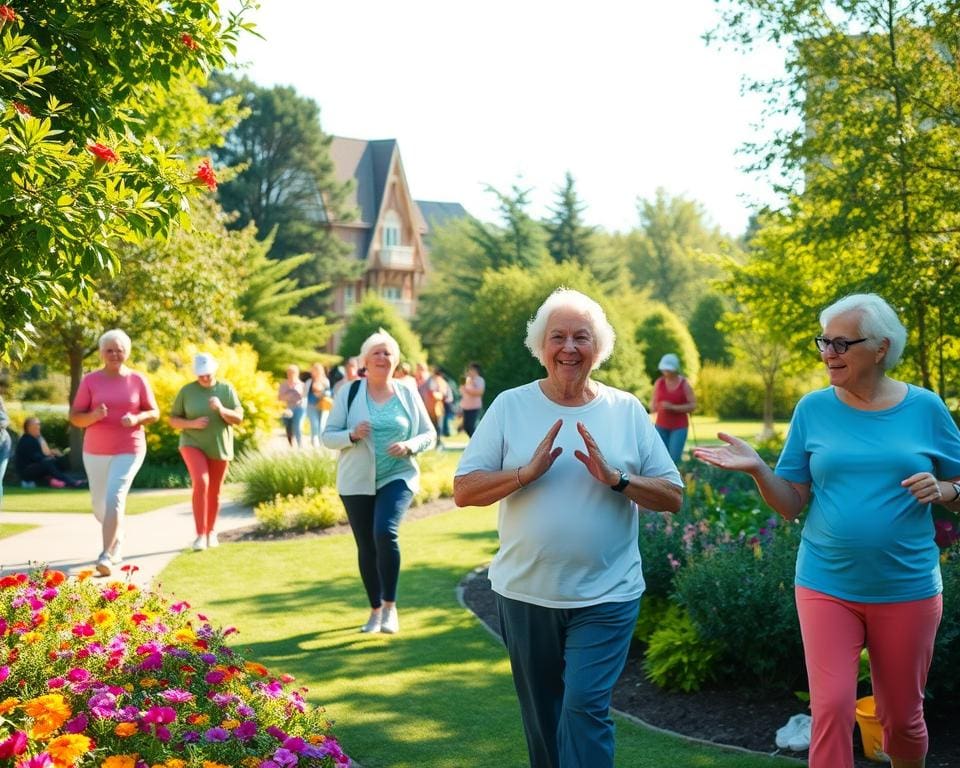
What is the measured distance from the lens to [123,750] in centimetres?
383

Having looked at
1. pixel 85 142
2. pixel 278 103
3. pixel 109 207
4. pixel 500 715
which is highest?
pixel 278 103

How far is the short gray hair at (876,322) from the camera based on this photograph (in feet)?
13.8

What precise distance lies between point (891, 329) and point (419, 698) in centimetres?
360

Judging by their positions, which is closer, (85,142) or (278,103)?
(85,142)

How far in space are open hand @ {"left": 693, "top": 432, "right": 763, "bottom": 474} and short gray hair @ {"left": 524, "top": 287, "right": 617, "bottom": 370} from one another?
1.82 ft

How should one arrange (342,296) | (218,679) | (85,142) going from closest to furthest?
(218,679), (85,142), (342,296)

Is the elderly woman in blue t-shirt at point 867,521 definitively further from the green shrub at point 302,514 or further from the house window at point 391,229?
the house window at point 391,229

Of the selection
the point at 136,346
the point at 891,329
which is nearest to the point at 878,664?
the point at 891,329

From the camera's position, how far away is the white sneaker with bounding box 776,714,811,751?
211 inches

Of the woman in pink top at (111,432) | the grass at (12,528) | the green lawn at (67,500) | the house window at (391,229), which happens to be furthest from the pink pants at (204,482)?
the house window at (391,229)

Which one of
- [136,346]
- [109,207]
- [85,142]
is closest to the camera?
[109,207]

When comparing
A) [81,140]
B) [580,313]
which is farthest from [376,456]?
[580,313]

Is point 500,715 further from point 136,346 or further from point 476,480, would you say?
point 136,346

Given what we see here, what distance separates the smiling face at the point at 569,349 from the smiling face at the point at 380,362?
3.56 m
